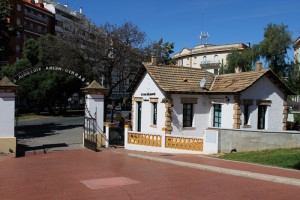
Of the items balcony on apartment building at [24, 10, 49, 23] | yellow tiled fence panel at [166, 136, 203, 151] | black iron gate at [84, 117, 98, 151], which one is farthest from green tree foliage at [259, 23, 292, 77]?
balcony on apartment building at [24, 10, 49, 23]

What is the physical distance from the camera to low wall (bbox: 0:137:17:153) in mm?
13562

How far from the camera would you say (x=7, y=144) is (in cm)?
1362

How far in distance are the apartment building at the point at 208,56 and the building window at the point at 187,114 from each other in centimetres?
4572

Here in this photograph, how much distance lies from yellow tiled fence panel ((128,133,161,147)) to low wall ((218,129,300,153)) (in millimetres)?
3667

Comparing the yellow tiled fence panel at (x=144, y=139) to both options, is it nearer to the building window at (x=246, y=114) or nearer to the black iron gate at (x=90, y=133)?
the black iron gate at (x=90, y=133)

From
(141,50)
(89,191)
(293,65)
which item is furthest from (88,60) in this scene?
(89,191)

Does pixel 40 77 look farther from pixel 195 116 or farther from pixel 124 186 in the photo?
pixel 124 186

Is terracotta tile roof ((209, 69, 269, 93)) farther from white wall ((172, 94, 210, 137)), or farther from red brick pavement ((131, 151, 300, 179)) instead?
red brick pavement ((131, 151, 300, 179))

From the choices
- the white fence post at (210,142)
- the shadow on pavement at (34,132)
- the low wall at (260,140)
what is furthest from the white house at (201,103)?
the shadow on pavement at (34,132)

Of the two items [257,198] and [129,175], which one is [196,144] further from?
[257,198]

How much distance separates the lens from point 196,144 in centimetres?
1432

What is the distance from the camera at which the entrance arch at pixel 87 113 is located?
1359 centimetres

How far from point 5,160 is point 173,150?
7890 millimetres

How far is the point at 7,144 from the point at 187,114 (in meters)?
9.99
